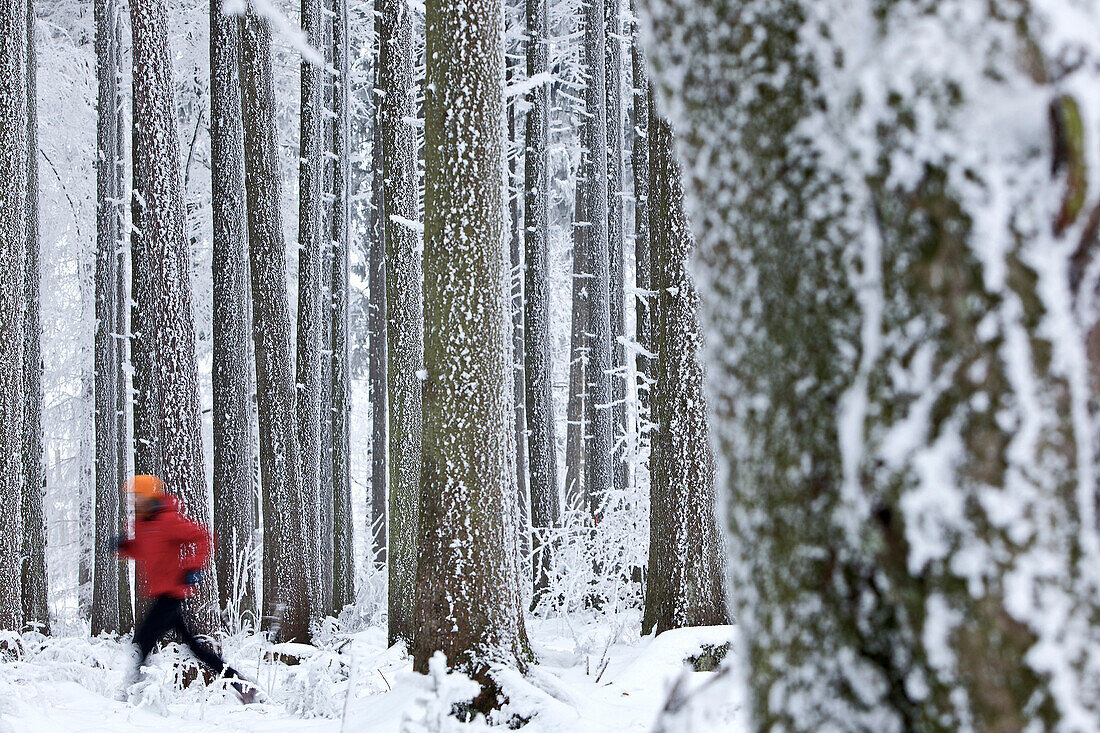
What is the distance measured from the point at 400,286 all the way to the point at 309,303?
3.40 metres

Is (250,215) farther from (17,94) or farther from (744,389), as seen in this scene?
(744,389)

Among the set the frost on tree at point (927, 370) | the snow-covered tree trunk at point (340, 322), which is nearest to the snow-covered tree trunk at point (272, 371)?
the snow-covered tree trunk at point (340, 322)

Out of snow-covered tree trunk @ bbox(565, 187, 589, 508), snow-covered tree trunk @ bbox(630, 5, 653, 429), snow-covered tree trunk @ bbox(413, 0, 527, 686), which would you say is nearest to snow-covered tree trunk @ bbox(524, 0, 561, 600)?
snow-covered tree trunk @ bbox(565, 187, 589, 508)

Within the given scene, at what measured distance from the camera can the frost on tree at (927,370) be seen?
89 cm

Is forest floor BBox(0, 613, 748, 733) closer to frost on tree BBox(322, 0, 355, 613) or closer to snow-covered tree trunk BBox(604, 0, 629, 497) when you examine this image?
frost on tree BBox(322, 0, 355, 613)

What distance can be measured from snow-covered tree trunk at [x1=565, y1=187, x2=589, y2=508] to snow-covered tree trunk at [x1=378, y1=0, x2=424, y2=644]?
464cm

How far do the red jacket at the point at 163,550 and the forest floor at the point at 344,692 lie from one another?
2.14 ft

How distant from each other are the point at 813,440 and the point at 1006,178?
364 mm

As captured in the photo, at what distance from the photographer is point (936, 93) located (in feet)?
3.03

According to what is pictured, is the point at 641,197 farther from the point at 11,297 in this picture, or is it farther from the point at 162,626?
the point at 162,626

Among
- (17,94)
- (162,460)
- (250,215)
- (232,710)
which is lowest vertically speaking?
(232,710)

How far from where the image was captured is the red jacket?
6312 millimetres

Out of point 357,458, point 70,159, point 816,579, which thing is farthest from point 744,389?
point 357,458

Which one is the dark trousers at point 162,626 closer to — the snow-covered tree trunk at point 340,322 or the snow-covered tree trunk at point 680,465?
the snow-covered tree trunk at point 680,465
